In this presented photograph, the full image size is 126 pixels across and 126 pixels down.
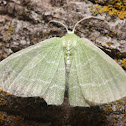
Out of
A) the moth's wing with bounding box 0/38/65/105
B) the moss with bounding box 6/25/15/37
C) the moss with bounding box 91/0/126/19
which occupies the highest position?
the moss with bounding box 91/0/126/19

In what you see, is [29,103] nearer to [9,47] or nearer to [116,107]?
[9,47]

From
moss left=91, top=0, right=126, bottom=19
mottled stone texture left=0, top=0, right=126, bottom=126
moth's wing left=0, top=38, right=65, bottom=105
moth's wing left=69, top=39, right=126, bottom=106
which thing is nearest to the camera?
moth's wing left=69, top=39, right=126, bottom=106

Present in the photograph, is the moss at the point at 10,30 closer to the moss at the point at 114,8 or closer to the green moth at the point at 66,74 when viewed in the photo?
the green moth at the point at 66,74

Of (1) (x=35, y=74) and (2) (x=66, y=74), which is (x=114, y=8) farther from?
(1) (x=35, y=74)

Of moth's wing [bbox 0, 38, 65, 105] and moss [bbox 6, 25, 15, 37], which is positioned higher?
moss [bbox 6, 25, 15, 37]

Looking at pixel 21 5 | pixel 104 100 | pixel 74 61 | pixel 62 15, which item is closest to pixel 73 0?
pixel 62 15

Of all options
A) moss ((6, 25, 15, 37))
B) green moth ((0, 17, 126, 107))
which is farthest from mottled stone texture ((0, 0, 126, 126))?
green moth ((0, 17, 126, 107))

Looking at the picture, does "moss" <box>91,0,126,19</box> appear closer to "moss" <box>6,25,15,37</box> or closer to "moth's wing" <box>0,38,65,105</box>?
"moth's wing" <box>0,38,65,105</box>
